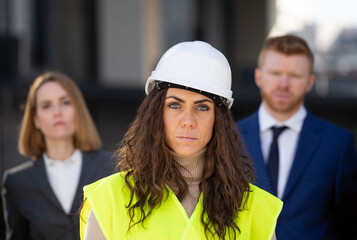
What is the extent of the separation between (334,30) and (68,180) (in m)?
25.6

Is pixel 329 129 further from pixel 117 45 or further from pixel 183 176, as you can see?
pixel 117 45

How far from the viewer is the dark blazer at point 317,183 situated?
388cm

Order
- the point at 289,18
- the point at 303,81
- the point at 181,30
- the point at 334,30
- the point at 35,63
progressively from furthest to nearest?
the point at 334,30, the point at 289,18, the point at 181,30, the point at 35,63, the point at 303,81

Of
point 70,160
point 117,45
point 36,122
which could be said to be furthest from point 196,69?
point 117,45

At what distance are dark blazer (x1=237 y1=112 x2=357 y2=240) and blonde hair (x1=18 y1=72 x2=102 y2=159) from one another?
42.8 inches

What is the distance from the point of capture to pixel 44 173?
4.04m

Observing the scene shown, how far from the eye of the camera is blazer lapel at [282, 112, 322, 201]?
393cm

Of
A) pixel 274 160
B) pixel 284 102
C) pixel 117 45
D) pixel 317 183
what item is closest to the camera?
pixel 317 183

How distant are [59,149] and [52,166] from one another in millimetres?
136

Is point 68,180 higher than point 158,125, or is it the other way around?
point 158,125

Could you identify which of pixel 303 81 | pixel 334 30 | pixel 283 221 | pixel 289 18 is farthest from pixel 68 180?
pixel 334 30

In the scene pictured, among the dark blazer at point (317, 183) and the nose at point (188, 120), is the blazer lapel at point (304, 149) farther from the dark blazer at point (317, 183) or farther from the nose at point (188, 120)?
the nose at point (188, 120)

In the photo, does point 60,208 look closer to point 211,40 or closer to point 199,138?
point 199,138

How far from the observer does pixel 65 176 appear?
13.3ft
